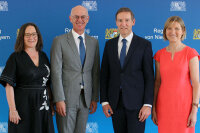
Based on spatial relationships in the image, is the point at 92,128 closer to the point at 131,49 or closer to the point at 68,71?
the point at 68,71

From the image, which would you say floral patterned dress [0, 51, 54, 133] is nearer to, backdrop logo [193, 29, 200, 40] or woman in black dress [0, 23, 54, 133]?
woman in black dress [0, 23, 54, 133]

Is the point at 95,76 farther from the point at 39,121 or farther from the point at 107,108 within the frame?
the point at 39,121

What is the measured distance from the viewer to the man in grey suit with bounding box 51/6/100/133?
2.14m

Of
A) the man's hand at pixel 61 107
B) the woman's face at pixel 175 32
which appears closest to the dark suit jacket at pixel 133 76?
the woman's face at pixel 175 32

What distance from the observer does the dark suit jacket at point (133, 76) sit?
2006mm

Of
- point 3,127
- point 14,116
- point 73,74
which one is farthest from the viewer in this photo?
point 3,127

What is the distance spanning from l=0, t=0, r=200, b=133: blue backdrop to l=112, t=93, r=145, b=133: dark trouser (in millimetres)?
876

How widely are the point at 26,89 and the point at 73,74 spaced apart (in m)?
0.46

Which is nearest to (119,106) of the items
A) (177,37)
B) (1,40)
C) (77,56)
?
(77,56)

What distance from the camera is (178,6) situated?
290 cm

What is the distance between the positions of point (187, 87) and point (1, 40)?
7.40ft

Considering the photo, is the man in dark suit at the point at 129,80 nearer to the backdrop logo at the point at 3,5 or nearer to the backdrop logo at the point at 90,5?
the backdrop logo at the point at 90,5

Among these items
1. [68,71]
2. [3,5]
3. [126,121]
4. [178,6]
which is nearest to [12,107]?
[68,71]

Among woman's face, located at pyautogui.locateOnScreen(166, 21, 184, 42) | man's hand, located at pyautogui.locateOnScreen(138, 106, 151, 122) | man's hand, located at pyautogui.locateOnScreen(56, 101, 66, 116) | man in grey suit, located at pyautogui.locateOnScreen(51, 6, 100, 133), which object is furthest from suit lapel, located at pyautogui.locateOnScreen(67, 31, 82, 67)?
woman's face, located at pyautogui.locateOnScreen(166, 21, 184, 42)
